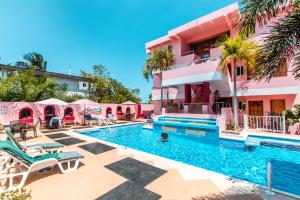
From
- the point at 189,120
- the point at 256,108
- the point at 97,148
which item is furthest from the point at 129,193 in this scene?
the point at 256,108

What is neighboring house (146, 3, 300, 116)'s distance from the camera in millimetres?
Answer: 12507

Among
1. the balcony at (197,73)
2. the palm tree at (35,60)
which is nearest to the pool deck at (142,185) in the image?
the balcony at (197,73)

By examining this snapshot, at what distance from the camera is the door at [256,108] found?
14180 mm

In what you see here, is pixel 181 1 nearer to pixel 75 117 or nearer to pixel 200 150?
pixel 200 150

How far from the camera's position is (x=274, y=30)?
189 inches

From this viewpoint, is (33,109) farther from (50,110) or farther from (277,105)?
(277,105)

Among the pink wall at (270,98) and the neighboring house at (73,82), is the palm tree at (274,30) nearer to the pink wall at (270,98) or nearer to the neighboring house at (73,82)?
the pink wall at (270,98)

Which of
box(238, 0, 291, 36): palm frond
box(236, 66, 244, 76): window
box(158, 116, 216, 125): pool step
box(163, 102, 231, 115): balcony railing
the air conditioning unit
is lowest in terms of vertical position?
box(158, 116, 216, 125): pool step

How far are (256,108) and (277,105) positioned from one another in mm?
1598

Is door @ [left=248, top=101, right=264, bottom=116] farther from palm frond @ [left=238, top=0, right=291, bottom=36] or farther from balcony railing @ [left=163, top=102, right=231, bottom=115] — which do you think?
palm frond @ [left=238, top=0, right=291, bottom=36]

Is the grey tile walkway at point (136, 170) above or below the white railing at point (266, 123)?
Result: below

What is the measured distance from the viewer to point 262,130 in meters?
11.4

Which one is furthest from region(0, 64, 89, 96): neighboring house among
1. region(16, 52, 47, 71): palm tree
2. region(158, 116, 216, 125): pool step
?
region(158, 116, 216, 125): pool step

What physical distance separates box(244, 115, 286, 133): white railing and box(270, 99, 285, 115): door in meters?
2.55
